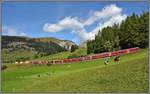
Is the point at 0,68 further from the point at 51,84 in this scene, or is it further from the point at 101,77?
the point at 101,77

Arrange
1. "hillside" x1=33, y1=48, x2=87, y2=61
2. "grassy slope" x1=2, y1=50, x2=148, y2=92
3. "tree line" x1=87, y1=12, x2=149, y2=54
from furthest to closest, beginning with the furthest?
"hillside" x1=33, y1=48, x2=87, y2=61
"tree line" x1=87, y1=12, x2=149, y2=54
"grassy slope" x1=2, y1=50, x2=148, y2=92

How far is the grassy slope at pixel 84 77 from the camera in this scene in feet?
42.4

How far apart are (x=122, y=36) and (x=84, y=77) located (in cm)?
195

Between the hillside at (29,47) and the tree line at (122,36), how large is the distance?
35.0 inches

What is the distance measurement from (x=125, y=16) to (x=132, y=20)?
45 centimetres

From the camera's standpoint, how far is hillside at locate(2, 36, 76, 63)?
511 inches

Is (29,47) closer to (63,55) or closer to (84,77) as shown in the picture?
(63,55)

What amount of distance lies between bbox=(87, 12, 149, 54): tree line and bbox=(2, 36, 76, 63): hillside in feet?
2.92

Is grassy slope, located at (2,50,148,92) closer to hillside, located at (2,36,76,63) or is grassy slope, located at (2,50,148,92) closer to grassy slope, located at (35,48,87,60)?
grassy slope, located at (35,48,87,60)

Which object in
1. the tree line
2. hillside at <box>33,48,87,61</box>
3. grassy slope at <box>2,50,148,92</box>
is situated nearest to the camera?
grassy slope at <box>2,50,148,92</box>

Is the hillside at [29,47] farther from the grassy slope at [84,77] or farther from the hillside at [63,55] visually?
the grassy slope at [84,77]

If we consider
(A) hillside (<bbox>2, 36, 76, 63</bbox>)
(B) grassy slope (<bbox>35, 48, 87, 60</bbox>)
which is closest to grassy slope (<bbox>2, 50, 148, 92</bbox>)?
(B) grassy slope (<bbox>35, 48, 87, 60</bbox>)

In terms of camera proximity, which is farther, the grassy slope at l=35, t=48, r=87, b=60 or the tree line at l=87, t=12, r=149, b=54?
the grassy slope at l=35, t=48, r=87, b=60

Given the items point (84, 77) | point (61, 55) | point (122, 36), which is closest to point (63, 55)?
point (61, 55)
